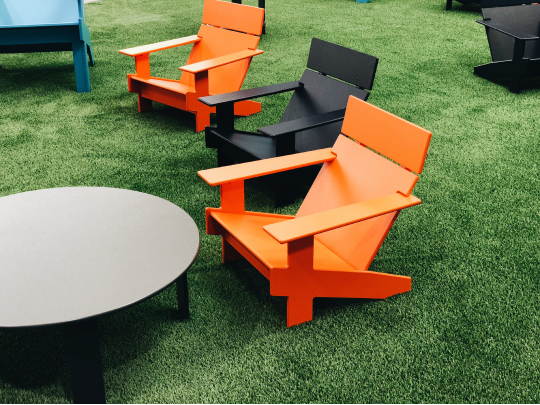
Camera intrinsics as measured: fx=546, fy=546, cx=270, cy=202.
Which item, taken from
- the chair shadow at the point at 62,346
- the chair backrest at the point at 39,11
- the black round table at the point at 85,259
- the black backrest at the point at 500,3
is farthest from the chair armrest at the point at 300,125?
the chair backrest at the point at 39,11

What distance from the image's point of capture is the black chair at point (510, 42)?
5168 millimetres

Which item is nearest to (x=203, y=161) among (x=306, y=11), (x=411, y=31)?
(x=411, y=31)

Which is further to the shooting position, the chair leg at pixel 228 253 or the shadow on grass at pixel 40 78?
the shadow on grass at pixel 40 78

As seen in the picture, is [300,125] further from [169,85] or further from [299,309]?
[169,85]

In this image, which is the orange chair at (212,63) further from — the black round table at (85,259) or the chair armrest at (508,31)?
the chair armrest at (508,31)

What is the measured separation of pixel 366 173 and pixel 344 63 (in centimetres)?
119

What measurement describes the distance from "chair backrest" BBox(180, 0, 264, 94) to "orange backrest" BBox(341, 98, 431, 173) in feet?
6.25

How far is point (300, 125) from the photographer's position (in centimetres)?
321

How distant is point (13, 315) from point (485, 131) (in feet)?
12.7

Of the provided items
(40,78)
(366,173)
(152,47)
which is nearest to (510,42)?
(152,47)

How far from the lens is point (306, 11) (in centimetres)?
826

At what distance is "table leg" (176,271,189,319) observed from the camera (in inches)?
94.4

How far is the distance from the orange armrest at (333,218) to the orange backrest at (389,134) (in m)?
0.18

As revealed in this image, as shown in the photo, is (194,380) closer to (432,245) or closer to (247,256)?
(247,256)
